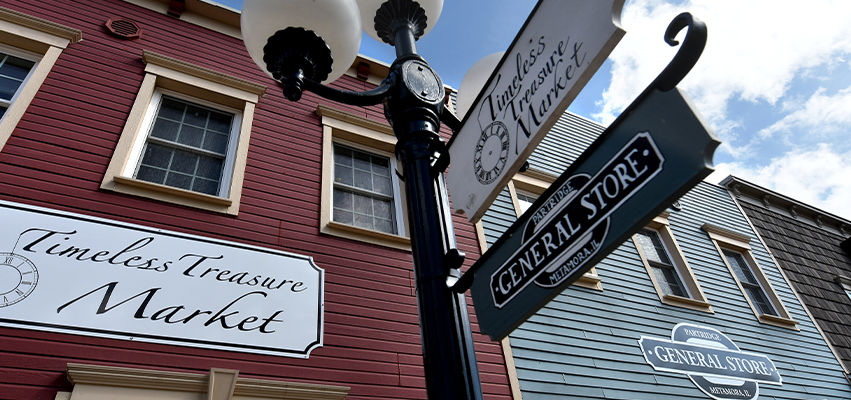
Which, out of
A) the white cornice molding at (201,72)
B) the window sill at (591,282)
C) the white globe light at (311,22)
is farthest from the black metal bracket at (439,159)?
the window sill at (591,282)

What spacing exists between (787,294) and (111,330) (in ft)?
35.8

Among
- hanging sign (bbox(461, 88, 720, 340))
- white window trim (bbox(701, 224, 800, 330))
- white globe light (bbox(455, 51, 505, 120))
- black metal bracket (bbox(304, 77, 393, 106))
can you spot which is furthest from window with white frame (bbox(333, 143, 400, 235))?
white window trim (bbox(701, 224, 800, 330))

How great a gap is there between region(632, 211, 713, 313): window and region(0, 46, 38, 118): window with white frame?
8063mm

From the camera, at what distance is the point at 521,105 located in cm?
179

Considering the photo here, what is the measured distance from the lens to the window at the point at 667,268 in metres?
7.57

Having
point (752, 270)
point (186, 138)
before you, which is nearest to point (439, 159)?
point (186, 138)

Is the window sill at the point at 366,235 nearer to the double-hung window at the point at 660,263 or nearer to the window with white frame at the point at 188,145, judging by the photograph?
the window with white frame at the point at 188,145

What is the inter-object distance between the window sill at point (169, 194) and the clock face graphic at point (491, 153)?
3462 millimetres

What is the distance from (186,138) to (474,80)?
3844 millimetres

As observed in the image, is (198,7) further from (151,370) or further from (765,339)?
(765,339)

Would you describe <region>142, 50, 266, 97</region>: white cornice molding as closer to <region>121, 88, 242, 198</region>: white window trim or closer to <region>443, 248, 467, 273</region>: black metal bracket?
<region>121, 88, 242, 198</region>: white window trim

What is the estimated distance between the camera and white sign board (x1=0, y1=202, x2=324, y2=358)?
354 cm

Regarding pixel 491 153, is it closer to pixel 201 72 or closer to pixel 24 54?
pixel 201 72

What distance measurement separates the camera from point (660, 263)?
829 cm
